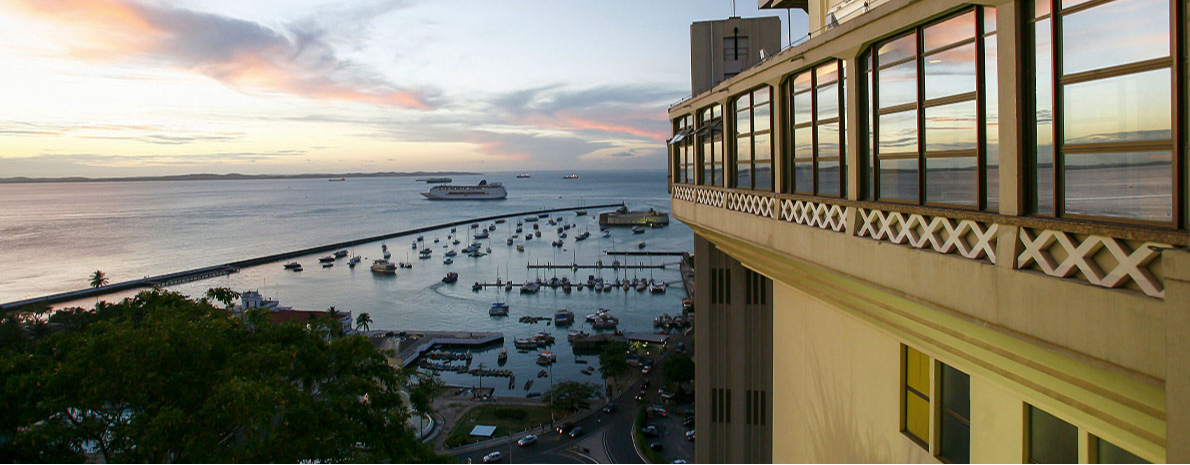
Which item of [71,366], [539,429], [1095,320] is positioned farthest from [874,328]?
[539,429]

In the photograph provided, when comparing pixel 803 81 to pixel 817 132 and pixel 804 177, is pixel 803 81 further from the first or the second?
pixel 804 177

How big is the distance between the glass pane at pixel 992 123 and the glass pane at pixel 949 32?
0.14 meters

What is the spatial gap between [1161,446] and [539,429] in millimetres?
16279

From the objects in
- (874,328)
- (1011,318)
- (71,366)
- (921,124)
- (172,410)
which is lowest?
(172,410)

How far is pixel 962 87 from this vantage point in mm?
2943

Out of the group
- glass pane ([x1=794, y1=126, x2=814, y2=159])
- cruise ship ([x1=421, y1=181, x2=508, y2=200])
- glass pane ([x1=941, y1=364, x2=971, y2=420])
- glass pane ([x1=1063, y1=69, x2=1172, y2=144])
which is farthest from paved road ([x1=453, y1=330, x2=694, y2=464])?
cruise ship ([x1=421, y1=181, x2=508, y2=200])

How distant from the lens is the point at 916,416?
11.8 feet

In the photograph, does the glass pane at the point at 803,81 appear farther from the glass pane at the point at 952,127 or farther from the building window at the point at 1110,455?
the building window at the point at 1110,455

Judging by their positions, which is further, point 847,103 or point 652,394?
point 652,394

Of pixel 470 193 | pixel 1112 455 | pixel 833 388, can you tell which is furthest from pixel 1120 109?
pixel 470 193

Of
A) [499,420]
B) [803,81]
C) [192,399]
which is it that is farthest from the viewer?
[499,420]

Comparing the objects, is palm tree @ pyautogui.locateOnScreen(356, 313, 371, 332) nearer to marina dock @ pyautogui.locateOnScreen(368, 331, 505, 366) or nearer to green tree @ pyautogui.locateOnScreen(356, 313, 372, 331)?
green tree @ pyautogui.locateOnScreen(356, 313, 372, 331)

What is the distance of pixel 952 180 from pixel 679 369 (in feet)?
58.0

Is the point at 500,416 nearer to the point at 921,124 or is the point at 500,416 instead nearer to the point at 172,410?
the point at 172,410
